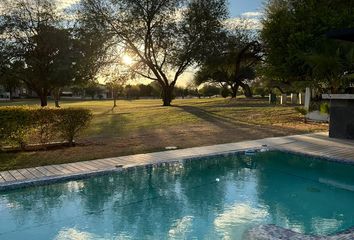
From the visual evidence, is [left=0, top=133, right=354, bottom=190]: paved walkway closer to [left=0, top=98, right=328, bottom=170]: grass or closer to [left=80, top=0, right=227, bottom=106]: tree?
[left=0, top=98, right=328, bottom=170]: grass

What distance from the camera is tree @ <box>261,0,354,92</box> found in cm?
1576

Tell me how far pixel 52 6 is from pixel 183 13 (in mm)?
11964

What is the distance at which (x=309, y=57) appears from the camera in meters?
15.8

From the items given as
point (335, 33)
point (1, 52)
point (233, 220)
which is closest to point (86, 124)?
point (233, 220)

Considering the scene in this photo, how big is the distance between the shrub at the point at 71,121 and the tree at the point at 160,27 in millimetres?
18631

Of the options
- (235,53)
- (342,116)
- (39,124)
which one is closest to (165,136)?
(39,124)

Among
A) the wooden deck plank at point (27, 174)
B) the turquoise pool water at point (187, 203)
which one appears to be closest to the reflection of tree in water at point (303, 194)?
the turquoise pool water at point (187, 203)

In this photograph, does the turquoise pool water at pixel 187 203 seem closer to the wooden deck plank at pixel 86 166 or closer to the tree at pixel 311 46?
the wooden deck plank at pixel 86 166

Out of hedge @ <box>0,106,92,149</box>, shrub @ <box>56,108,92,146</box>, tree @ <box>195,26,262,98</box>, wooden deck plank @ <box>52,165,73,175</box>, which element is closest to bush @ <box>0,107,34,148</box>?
hedge @ <box>0,106,92,149</box>

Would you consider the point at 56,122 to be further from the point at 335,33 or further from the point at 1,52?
the point at 1,52

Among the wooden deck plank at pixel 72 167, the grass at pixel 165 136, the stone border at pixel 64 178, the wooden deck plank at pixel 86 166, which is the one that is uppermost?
the grass at pixel 165 136

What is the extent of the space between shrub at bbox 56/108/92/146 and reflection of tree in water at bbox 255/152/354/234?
219 inches

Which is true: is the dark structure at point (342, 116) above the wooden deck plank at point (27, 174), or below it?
above

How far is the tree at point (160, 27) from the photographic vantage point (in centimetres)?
2920
